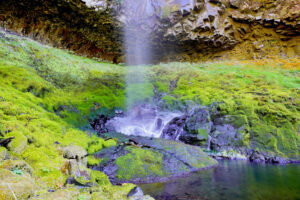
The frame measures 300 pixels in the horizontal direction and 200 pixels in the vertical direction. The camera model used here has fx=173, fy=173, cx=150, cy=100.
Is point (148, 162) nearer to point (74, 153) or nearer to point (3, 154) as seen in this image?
point (74, 153)

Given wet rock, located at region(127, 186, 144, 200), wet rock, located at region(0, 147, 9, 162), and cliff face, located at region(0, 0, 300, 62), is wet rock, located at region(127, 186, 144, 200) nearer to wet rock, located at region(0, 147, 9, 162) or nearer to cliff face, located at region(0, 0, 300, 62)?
wet rock, located at region(0, 147, 9, 162)

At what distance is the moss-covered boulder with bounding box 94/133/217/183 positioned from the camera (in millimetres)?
5723

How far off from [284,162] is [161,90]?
30.2 ft

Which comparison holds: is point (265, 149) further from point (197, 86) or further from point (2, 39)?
point (2, 39)

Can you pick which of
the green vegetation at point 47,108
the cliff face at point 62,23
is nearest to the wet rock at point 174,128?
the green vegetation at point 47,108

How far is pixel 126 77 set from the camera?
16.2m

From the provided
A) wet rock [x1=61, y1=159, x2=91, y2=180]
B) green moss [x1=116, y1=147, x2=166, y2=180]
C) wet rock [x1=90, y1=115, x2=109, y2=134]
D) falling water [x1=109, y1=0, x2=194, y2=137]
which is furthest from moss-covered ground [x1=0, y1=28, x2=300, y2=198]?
falling water [x1=109, y1=0, x2=194, y2=137]

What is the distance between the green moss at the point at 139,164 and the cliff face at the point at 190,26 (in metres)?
16.5

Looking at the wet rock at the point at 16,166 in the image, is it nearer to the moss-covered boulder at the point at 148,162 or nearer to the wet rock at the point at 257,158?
the moss-covered boulder at the point at 148,162

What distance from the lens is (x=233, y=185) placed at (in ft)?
18.1

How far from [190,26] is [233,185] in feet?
62.0

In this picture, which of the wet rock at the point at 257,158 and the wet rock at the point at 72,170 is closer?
the wet rock at the point at 72,170

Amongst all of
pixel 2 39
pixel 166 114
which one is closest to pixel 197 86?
pixel 166 114

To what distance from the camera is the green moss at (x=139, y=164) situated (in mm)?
5730
